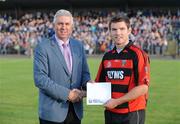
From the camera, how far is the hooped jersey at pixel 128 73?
16.8ft

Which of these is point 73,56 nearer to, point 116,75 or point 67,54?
point 67,54

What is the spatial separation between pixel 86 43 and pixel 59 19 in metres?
32.4

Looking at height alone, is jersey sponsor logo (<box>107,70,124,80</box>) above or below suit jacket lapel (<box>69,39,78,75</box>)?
below

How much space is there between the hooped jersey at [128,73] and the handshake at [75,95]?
0.45 m

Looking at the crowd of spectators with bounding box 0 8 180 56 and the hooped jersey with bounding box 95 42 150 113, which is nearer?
the hooped jersey with bounding box 95 42 150 113

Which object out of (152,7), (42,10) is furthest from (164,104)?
(42,10)

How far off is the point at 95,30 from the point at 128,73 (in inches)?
1387

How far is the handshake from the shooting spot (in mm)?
5486

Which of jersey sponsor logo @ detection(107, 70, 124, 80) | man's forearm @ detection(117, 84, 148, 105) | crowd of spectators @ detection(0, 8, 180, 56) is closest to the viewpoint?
man's forearm @ detection(117, 84, 148, 105)

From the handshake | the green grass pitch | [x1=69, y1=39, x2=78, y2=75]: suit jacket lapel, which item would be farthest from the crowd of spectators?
the handshake

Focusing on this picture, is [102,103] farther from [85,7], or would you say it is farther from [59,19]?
[85,7]

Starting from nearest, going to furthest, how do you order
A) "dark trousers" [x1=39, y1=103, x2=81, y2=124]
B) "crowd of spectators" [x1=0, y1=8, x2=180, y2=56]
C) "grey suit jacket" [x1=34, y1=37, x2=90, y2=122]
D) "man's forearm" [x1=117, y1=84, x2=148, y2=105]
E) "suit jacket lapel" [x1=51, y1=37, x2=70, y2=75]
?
"man's forearm" [x1=117, y1=84, x2=148, y2=105] → "grey suit jacket" [x1=34, y1=37, x2=90, y2=122] → "suit jacket lapel" [x1=51, y1=37, x2=70, y2=75] → "dark trousers" [x1=39, y1=103, x2=81, y2=124] → "crowd of spectators" [x1=0, y1=8, x2=180, y2=56]

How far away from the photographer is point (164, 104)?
1234 cm

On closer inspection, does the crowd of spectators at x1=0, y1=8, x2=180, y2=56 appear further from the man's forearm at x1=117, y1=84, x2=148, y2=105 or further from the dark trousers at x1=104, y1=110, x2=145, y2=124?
the man's forearm at x1=117, y1=84, x2=148, y2=105
